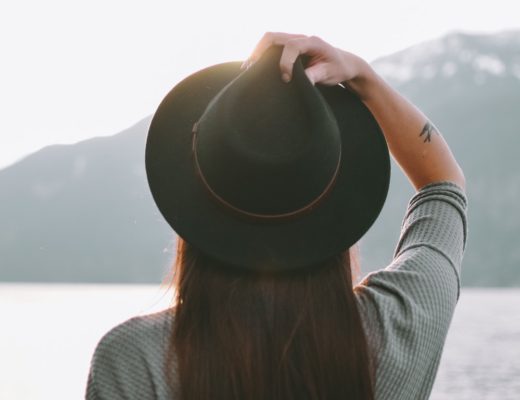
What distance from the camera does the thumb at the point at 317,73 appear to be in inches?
46.3

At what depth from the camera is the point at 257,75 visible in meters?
1.10

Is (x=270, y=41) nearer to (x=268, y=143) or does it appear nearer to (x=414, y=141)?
(x=268, y=143)

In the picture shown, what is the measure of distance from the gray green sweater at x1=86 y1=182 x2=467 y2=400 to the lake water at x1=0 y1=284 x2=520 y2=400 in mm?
75

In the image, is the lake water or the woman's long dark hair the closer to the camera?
the woman's long dark hair

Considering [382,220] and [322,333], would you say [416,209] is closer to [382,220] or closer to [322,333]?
[322,333]

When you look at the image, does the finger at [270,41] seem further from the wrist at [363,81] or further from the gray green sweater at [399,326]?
the gray green sweater at [399,326]

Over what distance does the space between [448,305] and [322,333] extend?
10.1 inches

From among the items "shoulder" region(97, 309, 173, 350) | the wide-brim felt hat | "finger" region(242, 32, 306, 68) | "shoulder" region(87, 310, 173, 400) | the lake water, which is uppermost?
"finger" region(242, 32, 306, 68)

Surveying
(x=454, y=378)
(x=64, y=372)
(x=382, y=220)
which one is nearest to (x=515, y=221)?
(x=382, y=220)

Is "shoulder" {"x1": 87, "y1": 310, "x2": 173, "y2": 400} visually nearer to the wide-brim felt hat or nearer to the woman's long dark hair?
the woman's long dark hair

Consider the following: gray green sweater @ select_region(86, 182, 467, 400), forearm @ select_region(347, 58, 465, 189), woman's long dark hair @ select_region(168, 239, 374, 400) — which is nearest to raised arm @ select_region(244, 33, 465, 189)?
forearm @ select_region(347, 58, 465, 189)

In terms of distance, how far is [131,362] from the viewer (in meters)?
1.11

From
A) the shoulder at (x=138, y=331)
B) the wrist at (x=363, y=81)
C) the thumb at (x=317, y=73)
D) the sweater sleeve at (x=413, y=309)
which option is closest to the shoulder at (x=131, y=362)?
the shoulder at (x=138, y=331)

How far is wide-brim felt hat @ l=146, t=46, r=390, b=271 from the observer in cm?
112
